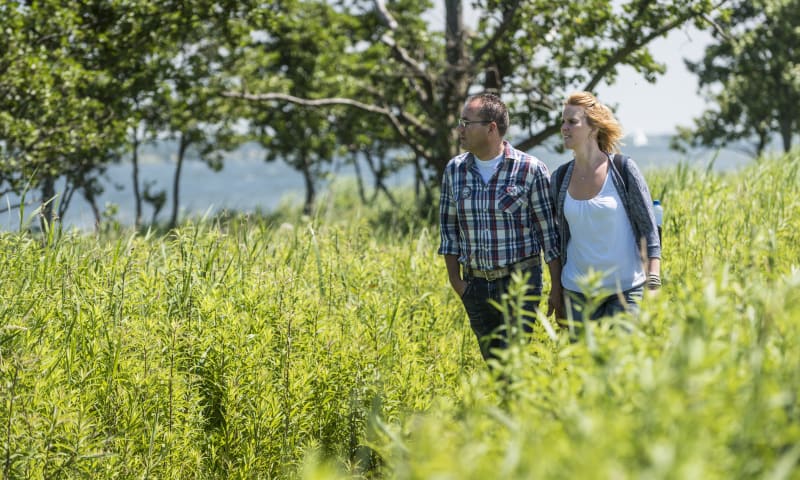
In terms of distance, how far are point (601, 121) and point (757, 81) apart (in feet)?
85.7

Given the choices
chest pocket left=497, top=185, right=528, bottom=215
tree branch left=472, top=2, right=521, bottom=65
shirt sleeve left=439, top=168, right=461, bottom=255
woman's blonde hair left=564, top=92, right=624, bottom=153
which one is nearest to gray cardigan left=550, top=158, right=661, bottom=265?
woman's blonde hair left=564, top=92, right=624, bottom=153

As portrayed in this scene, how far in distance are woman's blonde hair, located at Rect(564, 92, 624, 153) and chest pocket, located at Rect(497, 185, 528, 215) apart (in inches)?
19.7

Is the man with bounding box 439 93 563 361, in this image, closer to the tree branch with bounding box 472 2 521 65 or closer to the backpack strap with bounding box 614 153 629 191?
the backpack strap with bounding box 614 153 629 191

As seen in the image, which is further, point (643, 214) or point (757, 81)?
point (757, 81)

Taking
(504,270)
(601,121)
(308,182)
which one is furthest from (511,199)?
(308,182)

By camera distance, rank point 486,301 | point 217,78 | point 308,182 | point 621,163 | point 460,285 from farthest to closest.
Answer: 1. point 308,182
2. point 217,78
3. point 460,285
4. point 486,301
5. point 621,163

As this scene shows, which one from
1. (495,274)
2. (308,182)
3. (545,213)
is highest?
(545,213)

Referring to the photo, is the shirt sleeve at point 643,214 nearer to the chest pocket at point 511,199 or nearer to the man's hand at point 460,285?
the chest pocket at point 511,199

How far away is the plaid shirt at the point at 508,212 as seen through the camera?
13.2 ft

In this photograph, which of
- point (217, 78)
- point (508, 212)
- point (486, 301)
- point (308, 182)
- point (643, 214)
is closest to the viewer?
point (643, 214)

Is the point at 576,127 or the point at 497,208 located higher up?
the point at 576,127

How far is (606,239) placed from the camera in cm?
368

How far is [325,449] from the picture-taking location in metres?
4.29

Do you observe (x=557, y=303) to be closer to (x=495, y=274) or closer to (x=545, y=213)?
(x=495, y=274)
